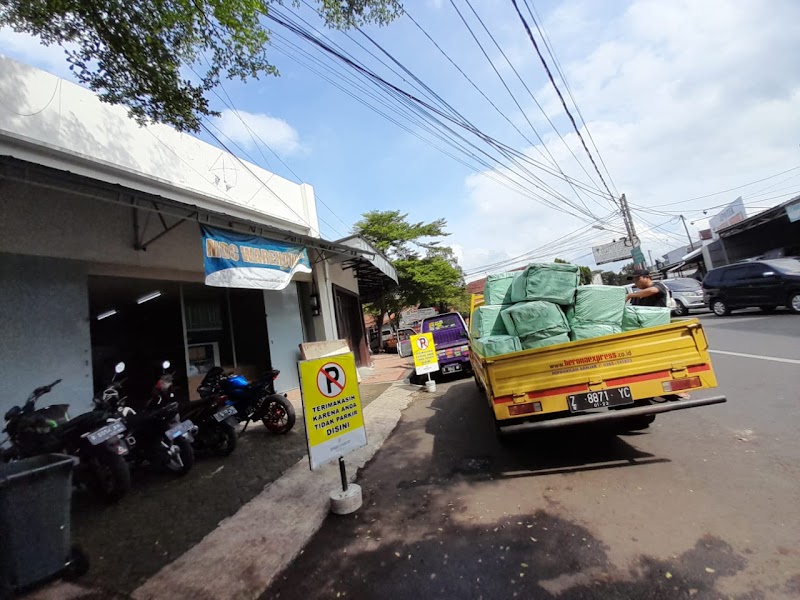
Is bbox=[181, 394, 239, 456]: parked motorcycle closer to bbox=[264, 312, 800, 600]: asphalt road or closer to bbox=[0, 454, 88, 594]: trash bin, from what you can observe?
bbox=[264, 312, 800, 600]: asphalt road

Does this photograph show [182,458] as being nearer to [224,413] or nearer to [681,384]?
[224,413]

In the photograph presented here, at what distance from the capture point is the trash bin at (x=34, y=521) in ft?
7.57

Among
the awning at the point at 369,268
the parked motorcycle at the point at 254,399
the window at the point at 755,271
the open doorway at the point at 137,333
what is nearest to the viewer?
the parked motorcycle at the point at 254,399

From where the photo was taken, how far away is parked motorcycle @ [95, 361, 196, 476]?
4.13 m

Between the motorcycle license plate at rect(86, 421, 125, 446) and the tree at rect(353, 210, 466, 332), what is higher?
the tree at rect(353, 210, 466, 332)

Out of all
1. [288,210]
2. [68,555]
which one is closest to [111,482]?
[68,555]

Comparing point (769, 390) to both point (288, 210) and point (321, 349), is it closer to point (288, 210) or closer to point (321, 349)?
point (321, 349)

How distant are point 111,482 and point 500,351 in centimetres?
412

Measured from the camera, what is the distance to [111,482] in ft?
12.5

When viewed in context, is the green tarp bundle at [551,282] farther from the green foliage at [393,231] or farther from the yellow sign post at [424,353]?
the green foliage at [393,231]

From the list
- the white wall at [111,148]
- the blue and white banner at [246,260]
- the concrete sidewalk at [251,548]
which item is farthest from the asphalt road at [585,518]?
the white wall at [111,148]

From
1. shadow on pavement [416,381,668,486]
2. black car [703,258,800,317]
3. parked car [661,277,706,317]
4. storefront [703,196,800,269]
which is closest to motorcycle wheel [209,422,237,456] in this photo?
shadow on pavement [416,381,668,486]

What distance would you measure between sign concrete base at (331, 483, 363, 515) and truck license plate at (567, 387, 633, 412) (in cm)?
209

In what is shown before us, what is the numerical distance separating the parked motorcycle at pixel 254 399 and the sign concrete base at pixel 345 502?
2.51m
